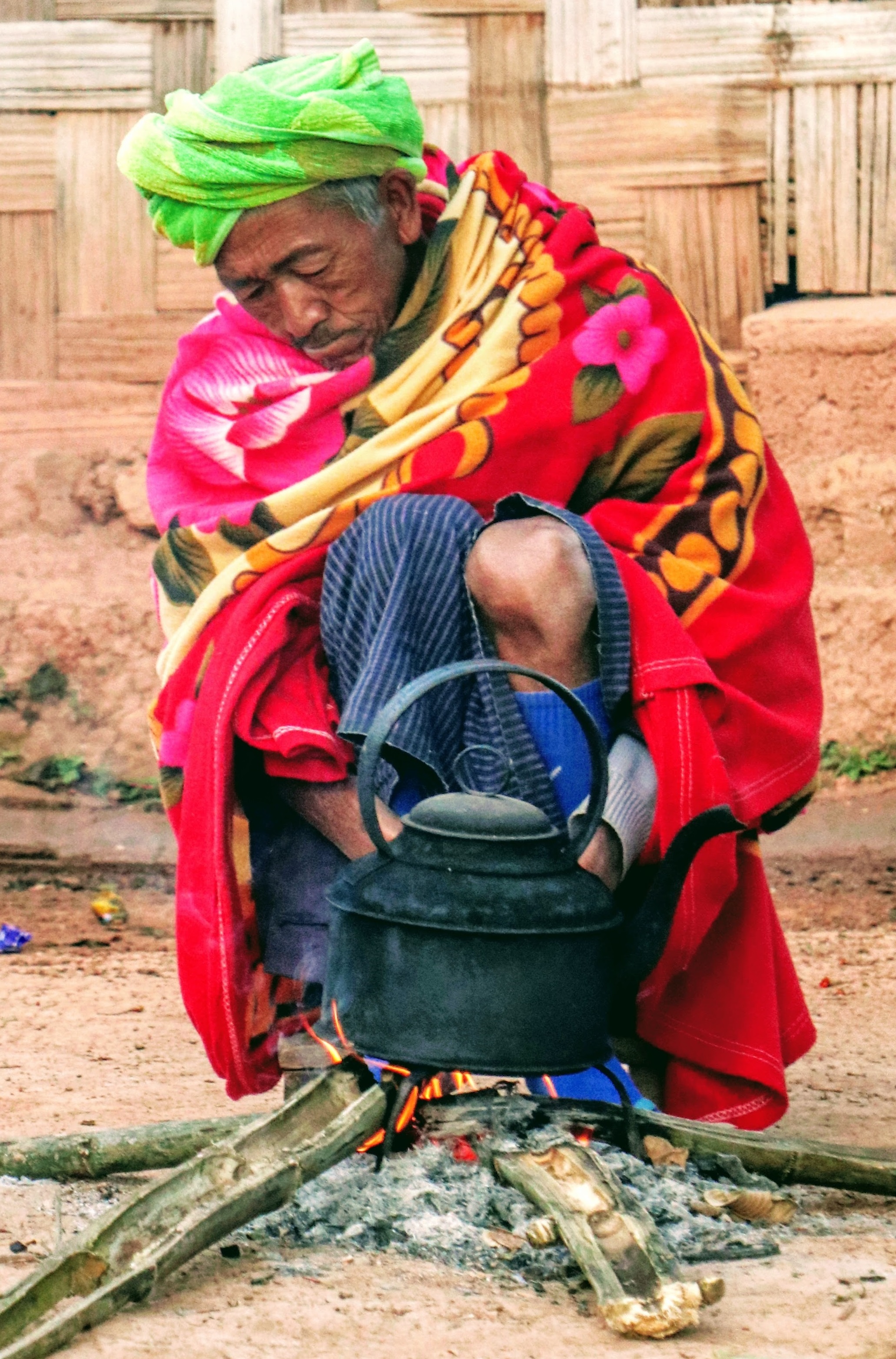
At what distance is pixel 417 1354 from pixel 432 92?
3.88 m

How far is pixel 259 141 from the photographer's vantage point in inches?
112

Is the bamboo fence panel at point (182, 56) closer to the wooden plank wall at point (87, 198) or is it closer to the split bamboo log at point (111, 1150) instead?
the wooden plank wall at point (87, 198)

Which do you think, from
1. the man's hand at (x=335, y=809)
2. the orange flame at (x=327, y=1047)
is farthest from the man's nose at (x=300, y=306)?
the orange flame at (x=327, y=1047)

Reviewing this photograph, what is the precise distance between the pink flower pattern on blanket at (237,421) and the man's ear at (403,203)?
257 mm

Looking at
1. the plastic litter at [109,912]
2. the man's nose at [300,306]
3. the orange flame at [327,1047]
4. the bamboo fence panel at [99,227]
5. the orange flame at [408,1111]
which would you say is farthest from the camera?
the bamboo fence panel at [99,227]

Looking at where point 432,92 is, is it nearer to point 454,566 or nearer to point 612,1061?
point 454,566

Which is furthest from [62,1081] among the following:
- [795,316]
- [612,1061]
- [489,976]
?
[795,316]

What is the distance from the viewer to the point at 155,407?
5113mm

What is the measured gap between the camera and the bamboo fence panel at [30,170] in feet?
16.7

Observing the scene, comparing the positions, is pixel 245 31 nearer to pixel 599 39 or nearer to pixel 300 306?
pixel 599 39

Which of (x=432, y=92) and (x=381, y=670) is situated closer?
(x=381, y=670)

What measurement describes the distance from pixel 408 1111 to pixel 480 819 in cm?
41

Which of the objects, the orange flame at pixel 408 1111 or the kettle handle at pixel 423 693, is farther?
the orange flame at pixel 408 1111

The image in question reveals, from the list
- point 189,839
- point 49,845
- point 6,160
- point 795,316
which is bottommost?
point 49,845
